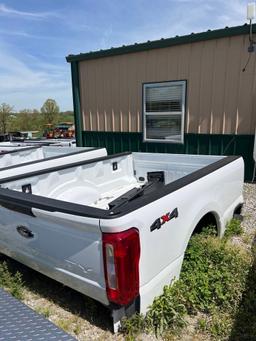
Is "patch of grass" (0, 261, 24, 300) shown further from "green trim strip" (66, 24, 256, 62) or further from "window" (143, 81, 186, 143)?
"green trim strip" (66, 24, 256, 62)

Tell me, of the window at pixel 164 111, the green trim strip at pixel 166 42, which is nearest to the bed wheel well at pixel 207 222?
the window at pixel 164 111

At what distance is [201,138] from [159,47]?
2351 millimetres

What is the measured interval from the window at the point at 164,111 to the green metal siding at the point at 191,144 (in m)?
0.20

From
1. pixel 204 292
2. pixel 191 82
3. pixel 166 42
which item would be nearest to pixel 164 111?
pixel 191 82

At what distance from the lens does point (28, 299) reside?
226cm

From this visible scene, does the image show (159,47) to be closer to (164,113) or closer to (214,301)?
(164,113)

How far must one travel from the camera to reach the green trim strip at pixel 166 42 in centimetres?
513

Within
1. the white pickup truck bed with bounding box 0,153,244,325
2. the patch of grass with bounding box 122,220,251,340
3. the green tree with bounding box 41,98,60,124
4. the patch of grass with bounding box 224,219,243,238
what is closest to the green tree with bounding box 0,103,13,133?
the green tree with bounding box 41,98,60,124

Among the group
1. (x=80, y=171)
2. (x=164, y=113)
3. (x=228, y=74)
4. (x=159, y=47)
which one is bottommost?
(x=80, y=171)

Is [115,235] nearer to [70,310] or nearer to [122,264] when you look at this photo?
[122,264]

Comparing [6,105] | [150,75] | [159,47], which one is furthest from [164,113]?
[6,105]

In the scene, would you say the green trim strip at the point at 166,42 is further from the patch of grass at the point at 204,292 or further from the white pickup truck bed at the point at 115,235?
the patch of grass at the point at 204,292

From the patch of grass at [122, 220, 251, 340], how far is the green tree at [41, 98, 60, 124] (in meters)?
23.9

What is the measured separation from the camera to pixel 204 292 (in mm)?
2096
